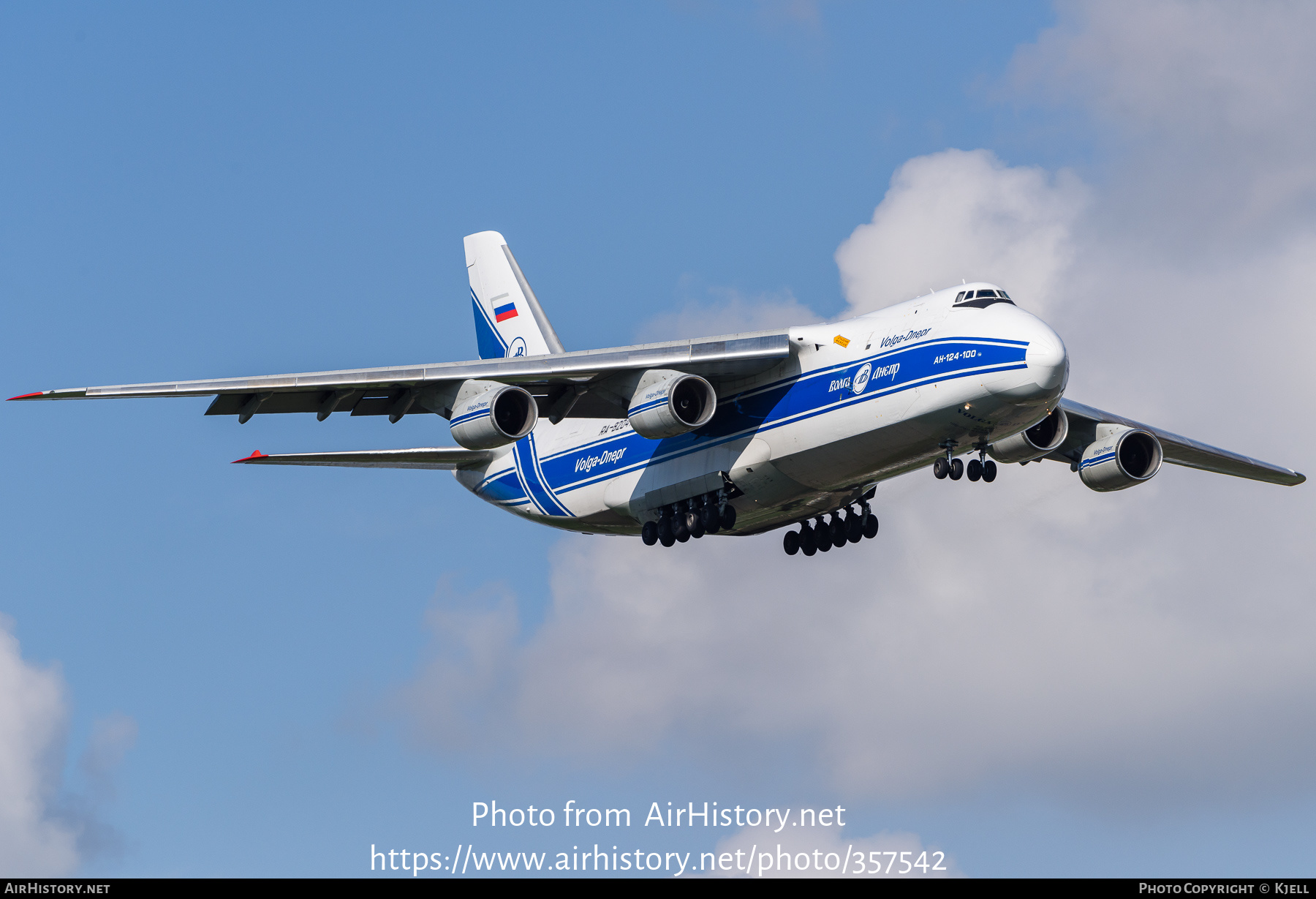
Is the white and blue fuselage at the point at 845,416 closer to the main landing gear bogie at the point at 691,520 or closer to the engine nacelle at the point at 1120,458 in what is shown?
the main landing gear bogie at the point at 691,520

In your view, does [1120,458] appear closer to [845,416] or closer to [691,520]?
[845,416]

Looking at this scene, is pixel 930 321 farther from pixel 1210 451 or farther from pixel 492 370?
pixel 1210 451

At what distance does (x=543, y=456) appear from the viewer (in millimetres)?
30766

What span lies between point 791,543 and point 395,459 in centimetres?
688

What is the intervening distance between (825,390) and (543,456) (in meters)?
6.71

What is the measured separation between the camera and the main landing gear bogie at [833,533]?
28.9 metres

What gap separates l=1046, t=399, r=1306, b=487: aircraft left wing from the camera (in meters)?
29.1

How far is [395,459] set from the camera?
101 feet

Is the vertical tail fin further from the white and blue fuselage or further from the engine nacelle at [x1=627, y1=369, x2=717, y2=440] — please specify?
the engine nacelle at [x1=627, y1=369, x2=717, y2=440]

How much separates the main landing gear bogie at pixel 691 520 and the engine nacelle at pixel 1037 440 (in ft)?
14.3

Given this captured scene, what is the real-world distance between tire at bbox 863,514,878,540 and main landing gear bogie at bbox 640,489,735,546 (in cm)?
235

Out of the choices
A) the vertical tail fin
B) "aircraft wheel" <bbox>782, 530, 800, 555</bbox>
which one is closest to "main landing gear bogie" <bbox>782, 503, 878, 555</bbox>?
"aircraft wheel" <bbox>782, 530, 800, 555</bbox>

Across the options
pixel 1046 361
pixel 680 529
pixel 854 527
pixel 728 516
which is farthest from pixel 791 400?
pixel 1046 361

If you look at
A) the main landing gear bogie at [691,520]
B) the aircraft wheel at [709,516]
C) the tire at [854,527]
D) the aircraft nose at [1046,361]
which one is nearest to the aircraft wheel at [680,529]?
the main landing gear bogie at [691,520]
